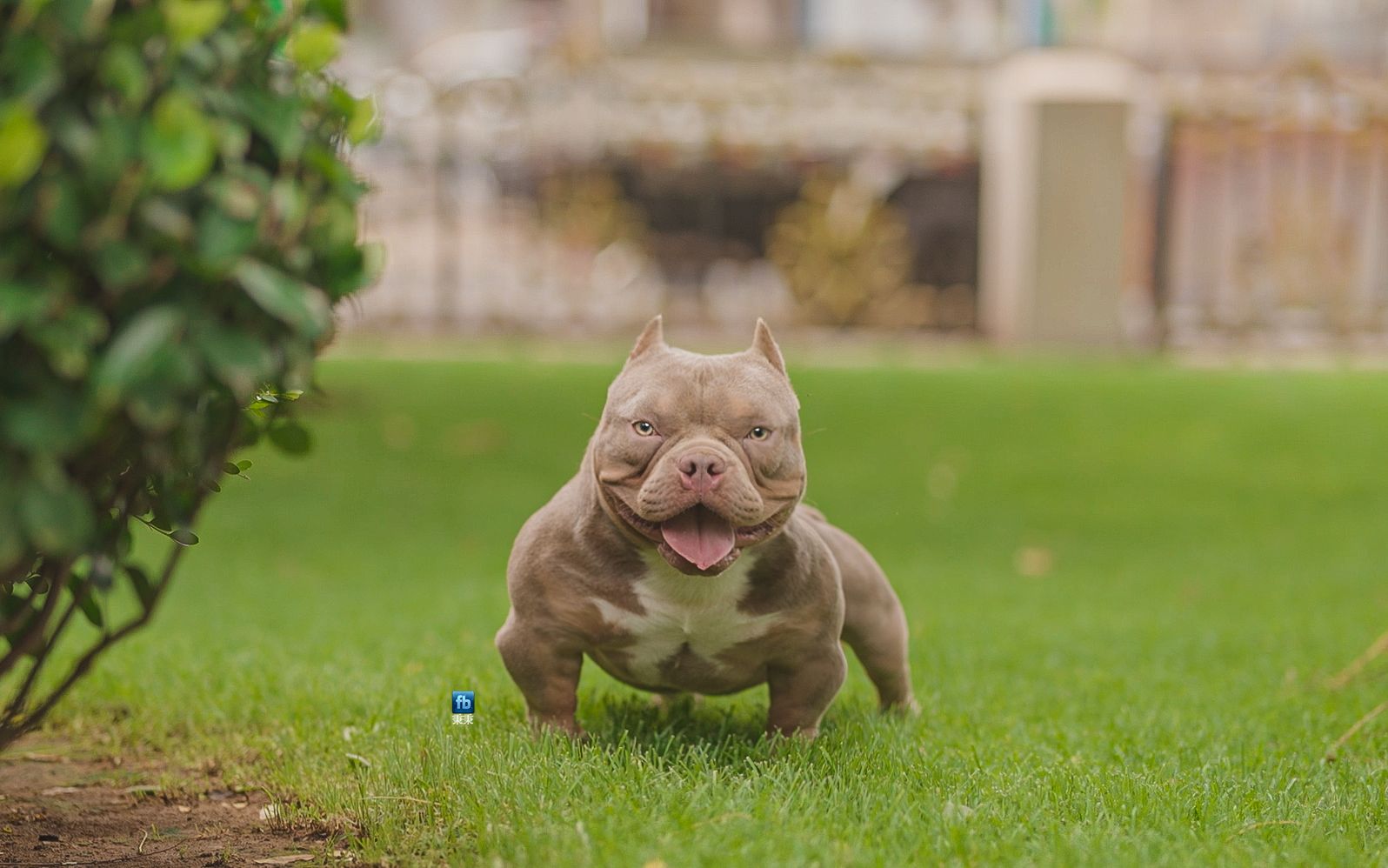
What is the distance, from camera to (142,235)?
201 centimetres

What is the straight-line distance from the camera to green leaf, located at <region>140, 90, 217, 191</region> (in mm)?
1905

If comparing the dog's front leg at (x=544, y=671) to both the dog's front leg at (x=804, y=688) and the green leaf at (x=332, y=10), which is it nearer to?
the dog's front leg at (x=804, y=688)

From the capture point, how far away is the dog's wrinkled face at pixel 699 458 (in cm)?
287

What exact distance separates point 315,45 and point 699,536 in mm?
1196

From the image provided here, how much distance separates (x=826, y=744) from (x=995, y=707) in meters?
1.08

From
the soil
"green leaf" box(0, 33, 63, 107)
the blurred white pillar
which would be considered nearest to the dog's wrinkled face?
the soil

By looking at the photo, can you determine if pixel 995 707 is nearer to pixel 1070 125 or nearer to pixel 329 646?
pixel 329 646

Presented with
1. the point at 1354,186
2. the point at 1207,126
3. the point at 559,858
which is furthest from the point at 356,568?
the point at 1354,186

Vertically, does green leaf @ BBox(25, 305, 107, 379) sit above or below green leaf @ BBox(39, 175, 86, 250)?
below

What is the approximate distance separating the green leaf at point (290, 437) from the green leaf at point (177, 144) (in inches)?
47.9

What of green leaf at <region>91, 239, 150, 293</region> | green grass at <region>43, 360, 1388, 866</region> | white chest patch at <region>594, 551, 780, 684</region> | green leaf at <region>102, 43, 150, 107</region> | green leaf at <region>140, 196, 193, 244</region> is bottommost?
green grass at <region>43, 360, 1388, 866</region>

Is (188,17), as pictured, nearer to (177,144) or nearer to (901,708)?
(177,144)

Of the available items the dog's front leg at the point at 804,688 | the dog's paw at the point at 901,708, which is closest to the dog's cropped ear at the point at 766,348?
the dog's front leg at the point at 804,688

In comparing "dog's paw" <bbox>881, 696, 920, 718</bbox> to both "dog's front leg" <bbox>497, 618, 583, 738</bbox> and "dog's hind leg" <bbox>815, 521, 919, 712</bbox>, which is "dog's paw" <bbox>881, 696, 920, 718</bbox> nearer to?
"dog's hind leg" <bbox>815, 521, 919, 712</bbox>
